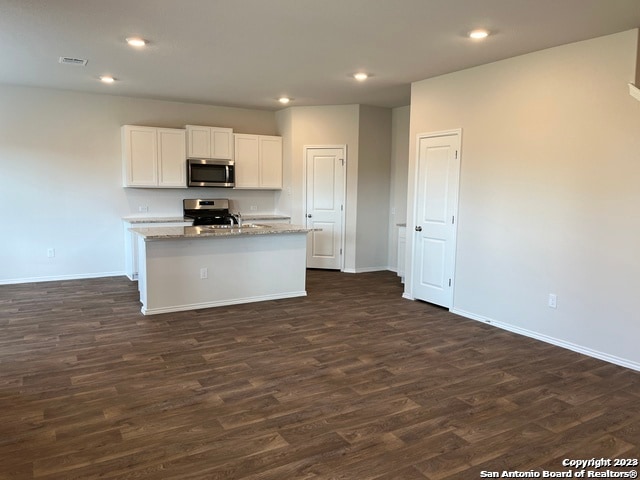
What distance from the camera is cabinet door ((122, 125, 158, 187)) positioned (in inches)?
267

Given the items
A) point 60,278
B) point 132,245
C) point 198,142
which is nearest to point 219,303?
point 132,245

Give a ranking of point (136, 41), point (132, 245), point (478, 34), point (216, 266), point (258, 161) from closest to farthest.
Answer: point (478, 34)
point (136, 41)
point (216, 266)
point (132, 245)
point (258, 161)

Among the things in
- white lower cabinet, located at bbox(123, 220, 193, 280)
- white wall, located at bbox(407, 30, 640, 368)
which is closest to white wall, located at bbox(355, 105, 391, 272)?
white wall, located at bbox(407, 30, 640, 368)

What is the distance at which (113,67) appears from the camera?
519 centimetres

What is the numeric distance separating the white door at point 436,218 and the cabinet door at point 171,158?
12.0ft

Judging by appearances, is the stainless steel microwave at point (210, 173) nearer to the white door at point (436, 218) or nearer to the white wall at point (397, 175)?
the white wall at point (397, 175)

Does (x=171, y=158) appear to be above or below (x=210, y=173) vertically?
above

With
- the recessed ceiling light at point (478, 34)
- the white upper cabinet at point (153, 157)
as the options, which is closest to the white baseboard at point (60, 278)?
the white upper cabinet at point (153, 157)

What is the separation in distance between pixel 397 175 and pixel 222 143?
2934 millimetres

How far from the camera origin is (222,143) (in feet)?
24.6

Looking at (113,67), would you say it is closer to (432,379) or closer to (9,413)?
(9,413)

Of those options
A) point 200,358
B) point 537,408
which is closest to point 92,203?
point 200,358

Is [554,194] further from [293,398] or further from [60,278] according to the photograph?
[60,278]

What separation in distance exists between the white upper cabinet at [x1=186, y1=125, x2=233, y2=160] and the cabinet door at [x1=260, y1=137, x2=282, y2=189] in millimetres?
585
